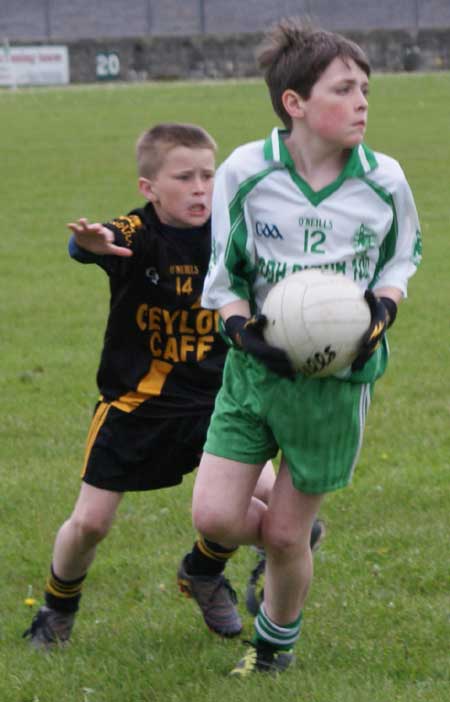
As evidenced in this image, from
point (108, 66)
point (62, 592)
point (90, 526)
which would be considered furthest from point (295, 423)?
point (108, 66)

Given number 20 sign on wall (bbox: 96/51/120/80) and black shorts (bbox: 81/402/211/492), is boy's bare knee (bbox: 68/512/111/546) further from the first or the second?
number 20 sign on wall (bbox: 96/51/120/80)

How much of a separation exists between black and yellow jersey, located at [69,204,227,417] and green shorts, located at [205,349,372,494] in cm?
61

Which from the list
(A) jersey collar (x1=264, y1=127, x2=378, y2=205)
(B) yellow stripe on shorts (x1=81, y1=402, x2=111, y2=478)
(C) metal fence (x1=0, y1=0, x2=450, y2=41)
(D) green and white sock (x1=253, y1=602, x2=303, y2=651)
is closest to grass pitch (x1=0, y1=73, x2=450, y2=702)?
(D) green and white sock (x1=253, y1=602, x2=303, y2=651)

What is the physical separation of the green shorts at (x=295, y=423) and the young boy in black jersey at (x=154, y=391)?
0.60m

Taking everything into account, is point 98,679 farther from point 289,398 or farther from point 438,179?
point 438,179

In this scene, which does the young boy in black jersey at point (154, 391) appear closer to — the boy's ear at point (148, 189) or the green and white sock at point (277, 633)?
the boy's ear at point (148, 189)

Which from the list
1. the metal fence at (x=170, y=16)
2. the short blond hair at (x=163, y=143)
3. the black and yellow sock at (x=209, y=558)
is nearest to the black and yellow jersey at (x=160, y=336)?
the short blond hair at (x=163, y=143)

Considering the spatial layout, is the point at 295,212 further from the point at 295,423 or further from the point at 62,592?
the point at 62,592

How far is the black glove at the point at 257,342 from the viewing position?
4.11m

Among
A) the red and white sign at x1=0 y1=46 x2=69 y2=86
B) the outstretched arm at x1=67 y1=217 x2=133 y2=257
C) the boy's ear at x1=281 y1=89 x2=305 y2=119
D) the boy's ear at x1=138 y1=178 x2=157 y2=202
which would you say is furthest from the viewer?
the red and white sign at x1=0 y1=46 x2=69 y2=86

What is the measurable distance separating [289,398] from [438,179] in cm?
1546

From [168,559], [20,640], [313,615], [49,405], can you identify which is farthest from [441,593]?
[49,405]

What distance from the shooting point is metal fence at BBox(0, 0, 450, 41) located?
53.8 m

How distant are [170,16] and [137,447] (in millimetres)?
51816
